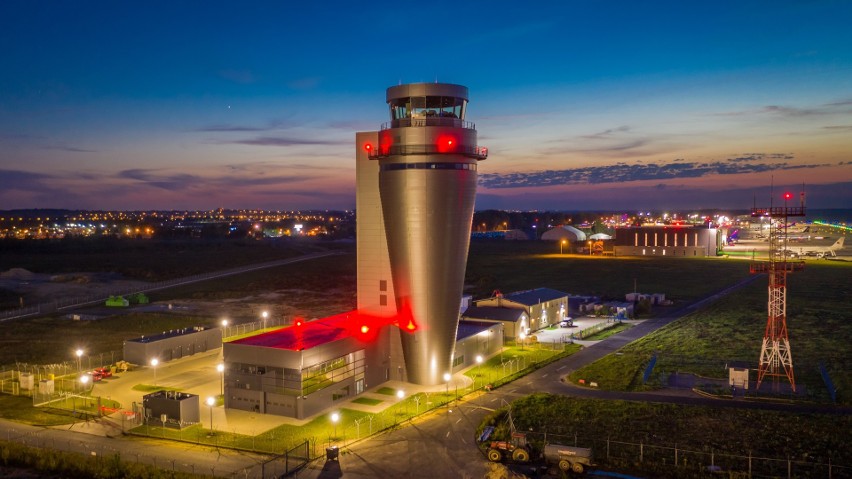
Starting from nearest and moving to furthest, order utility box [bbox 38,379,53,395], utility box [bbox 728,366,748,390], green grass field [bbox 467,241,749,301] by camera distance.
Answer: utility box [bbox 38,379,53,395] → utility box [bbox 728,366,748,390] → green grass field [bbox 467,241,749,301]

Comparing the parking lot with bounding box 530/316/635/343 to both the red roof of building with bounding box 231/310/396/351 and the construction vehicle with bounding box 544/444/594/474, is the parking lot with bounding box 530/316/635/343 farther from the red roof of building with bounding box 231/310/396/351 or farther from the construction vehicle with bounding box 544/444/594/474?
the construction vehicle with bounding box 544/444/594/474

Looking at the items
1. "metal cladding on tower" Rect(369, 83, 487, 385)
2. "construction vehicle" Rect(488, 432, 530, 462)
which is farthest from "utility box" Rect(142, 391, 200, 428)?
"construction vehicle" Rect(488, 432, 530, 462)

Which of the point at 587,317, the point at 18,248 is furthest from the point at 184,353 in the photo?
the point at 18,248

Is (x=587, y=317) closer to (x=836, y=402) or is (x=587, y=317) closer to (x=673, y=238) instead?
(x=836, y=402)

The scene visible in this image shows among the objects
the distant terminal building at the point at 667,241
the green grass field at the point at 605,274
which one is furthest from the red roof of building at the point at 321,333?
the distant terminal building at the point at 667,241

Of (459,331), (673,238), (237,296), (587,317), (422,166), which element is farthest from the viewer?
(673,238)

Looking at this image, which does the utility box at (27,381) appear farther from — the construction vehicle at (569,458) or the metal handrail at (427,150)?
the construction vehicle at (569,458)

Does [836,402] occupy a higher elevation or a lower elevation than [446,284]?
lower
